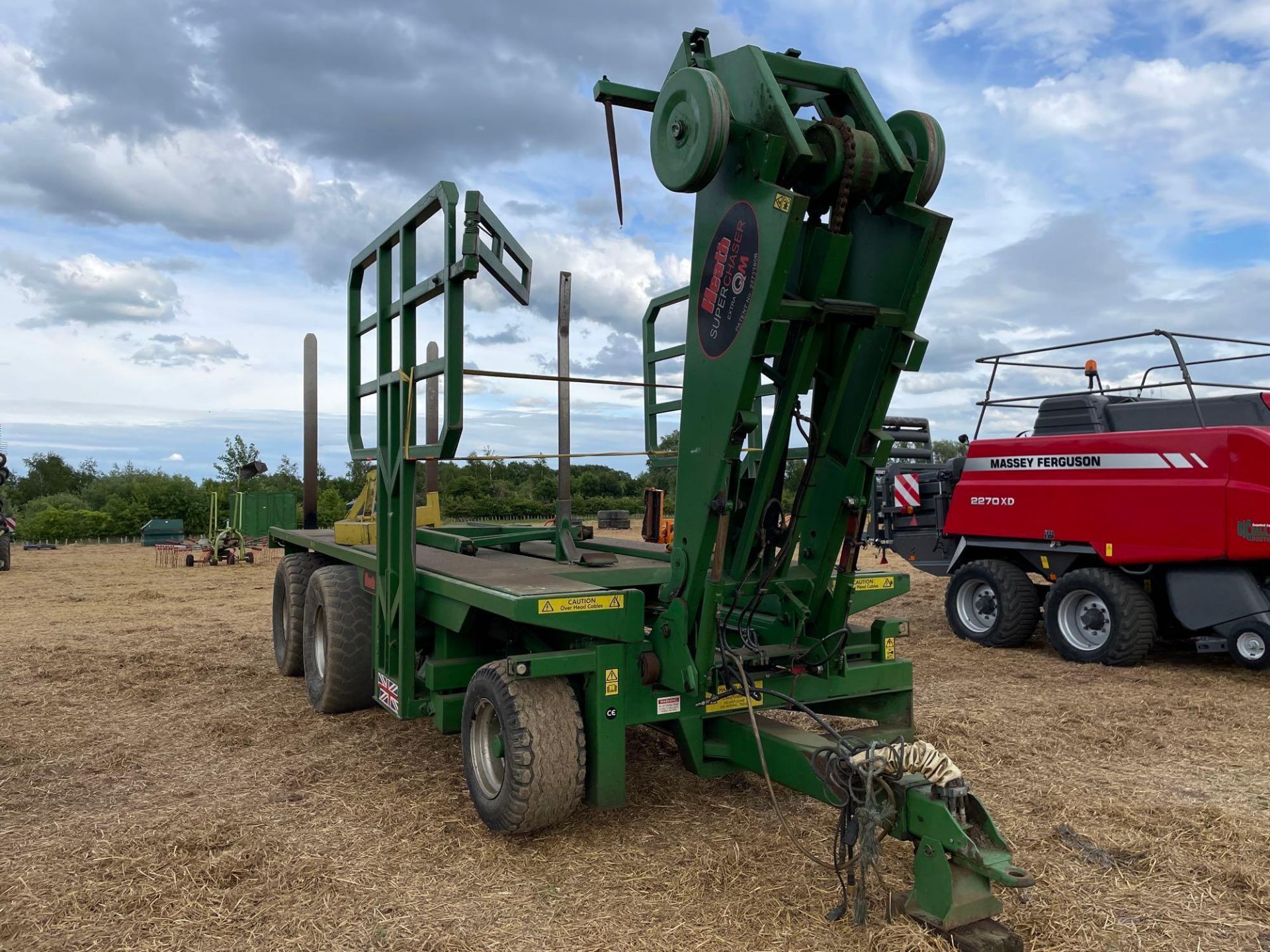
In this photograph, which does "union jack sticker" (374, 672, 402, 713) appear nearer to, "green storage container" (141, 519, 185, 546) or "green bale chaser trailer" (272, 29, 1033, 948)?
"green bale chaser trailer" (272, 29, 1033, 948)

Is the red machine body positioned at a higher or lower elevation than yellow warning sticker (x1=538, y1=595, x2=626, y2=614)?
higher

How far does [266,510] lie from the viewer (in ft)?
69.6

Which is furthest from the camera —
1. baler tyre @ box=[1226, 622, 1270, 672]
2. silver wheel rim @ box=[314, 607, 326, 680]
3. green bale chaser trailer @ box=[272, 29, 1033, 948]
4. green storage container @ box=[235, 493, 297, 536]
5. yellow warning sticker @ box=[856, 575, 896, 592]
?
green storage container @ box=[235, 493, 297, 536]

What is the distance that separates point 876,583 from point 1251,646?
13.4ft

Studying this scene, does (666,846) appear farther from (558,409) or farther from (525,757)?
(558,409)

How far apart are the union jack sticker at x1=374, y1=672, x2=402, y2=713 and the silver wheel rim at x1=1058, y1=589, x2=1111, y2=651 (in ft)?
20.0

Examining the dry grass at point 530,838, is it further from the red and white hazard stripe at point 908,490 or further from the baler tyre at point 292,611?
the red and white hazard stripe at point 908,490

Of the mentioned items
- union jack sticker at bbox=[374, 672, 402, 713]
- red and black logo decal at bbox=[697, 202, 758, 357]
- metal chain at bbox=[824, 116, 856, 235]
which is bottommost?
union jack sticker at bbox=[374, 672, 402, 713]

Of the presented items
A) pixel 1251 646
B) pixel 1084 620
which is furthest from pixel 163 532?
pixel 1251 646

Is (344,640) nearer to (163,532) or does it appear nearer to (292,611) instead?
(292,611)

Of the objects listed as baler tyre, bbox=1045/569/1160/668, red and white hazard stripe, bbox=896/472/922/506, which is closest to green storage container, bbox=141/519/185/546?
red and white hazard stripe, bbox=896/472/922/506

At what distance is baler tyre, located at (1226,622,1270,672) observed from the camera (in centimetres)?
728

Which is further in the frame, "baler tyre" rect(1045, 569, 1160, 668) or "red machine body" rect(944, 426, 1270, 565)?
"baler tyre" rect(1045, 569, 1160, 668)

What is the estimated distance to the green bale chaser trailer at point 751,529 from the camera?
365 cm
